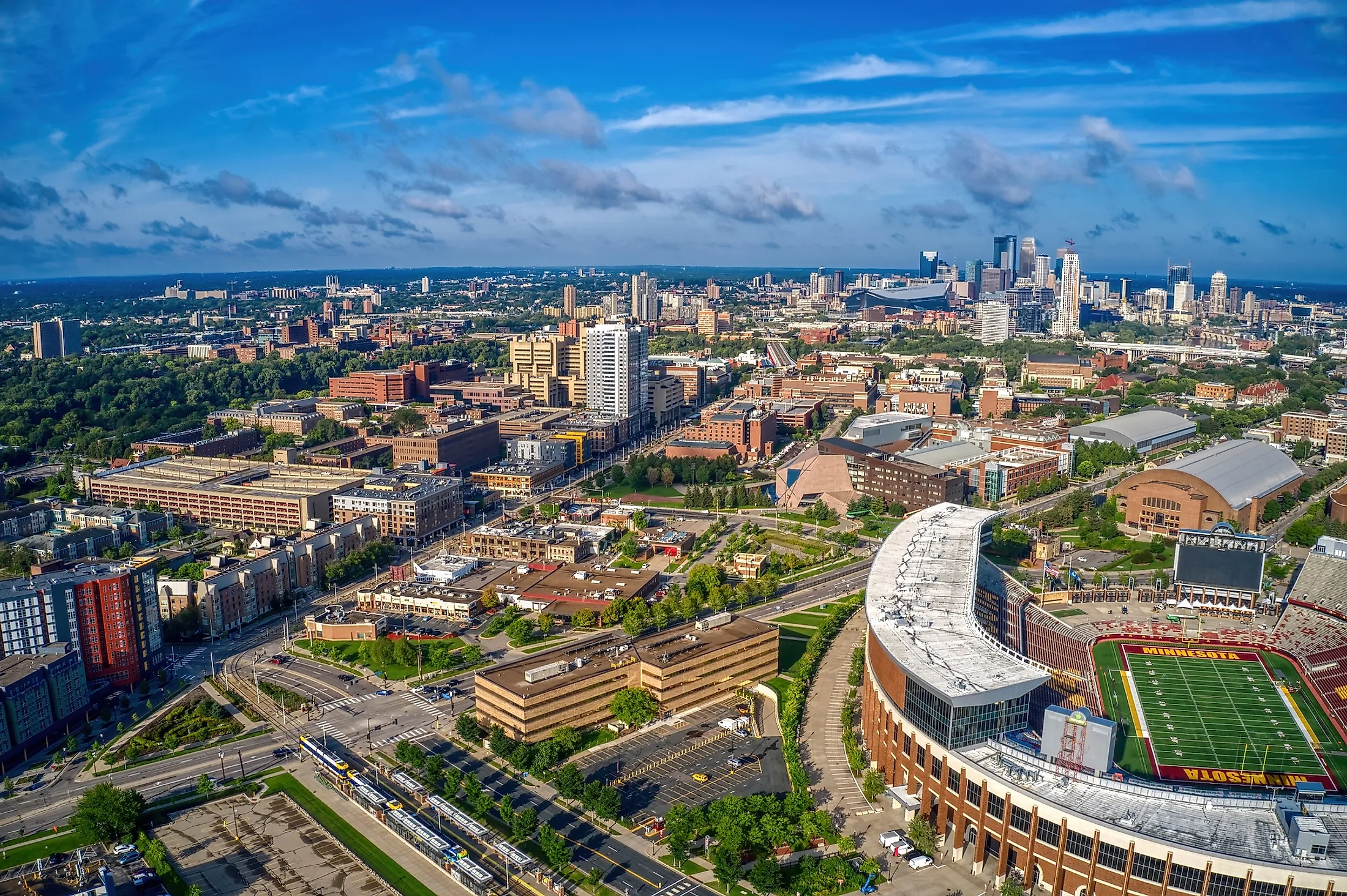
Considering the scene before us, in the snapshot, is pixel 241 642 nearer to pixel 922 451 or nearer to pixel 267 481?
pixel 267 481

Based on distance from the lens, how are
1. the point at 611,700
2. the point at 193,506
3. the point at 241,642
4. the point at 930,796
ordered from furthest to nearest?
1. the point at 193,506
2. the point at 241,642
3. the point at 611,700
4. the point at 930,796

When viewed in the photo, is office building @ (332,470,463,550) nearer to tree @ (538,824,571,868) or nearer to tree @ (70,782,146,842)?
tree @ (70,782,146,842)

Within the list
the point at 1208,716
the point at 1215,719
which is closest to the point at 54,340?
the point at 1208,716

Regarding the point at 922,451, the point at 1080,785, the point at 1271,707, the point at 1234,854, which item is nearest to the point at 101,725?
the point at 1080,785

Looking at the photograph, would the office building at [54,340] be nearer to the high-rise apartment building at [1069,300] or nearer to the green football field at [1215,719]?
the green football field at [1215,719]

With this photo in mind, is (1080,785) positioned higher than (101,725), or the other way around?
(1080,785)

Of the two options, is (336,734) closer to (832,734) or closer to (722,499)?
(832,734)

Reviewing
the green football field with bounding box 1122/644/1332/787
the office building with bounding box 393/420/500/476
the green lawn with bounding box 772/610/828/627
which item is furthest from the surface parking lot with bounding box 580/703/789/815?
the office building with bounding box 393/420/500/476
